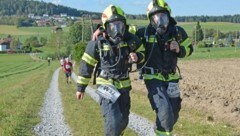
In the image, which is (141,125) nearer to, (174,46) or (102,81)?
(102,81)

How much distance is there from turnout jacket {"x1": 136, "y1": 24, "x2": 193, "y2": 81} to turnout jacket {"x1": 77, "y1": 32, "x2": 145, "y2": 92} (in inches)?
8.4

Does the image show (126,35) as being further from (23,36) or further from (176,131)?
(23,36)

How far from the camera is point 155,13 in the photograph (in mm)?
8461

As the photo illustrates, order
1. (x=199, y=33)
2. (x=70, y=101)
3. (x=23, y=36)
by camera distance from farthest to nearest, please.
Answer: (x=23, y=36) → (x=199, y=33) → (x=70, y=101)

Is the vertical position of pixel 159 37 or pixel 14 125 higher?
pixel 159 37

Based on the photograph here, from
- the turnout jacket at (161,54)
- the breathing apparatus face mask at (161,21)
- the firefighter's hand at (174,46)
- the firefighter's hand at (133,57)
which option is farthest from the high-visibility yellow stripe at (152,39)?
the firefighter's hand at (133,57)

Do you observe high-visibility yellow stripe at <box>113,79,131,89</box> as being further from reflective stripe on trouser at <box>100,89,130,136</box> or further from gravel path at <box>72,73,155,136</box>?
gravel path at <box>72,73,155,136</box>

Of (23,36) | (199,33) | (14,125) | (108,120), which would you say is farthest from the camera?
(23,36)

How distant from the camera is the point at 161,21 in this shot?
8.42 meters

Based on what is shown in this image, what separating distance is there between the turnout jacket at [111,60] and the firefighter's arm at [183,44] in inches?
26.9

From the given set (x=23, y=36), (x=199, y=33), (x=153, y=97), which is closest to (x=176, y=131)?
(x=153, y=97)

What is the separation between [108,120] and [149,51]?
1439 millimetres

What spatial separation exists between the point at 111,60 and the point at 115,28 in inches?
21.3

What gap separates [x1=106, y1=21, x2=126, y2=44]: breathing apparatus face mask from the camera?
8.17 meters
